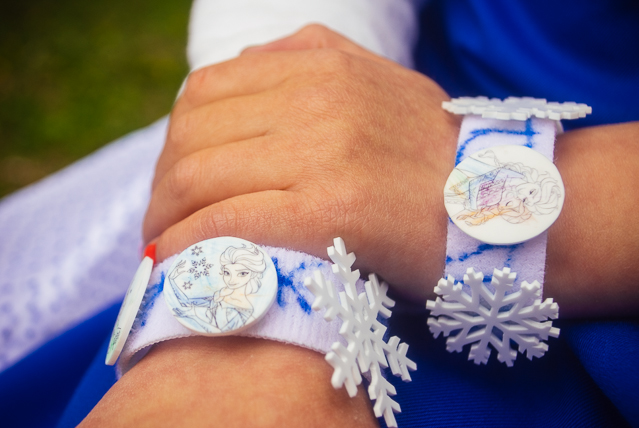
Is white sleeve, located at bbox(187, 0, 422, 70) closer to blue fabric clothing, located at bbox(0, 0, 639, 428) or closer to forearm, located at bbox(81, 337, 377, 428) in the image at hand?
blue fabric clothing, located at bbox(0, 0, 639, 428)

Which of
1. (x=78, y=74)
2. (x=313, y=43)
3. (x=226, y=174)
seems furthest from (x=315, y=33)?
(x=78, y=74)

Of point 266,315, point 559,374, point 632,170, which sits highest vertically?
point 632,170

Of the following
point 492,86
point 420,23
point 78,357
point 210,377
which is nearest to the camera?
point 210,377

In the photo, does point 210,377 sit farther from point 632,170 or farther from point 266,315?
point 632,170

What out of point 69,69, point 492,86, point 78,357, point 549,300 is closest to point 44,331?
point 78,357

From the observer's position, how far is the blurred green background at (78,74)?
3156 millimetres

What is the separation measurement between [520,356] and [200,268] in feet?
2.20

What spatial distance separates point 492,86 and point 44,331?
4.87 feet

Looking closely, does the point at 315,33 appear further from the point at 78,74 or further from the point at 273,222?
the point at 78,74

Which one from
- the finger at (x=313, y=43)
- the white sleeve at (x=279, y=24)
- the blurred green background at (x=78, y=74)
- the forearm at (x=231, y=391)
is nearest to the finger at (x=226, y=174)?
the forearm at (x=231, y=391)

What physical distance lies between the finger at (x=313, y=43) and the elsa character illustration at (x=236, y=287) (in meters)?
0.64

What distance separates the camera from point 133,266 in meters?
1.51

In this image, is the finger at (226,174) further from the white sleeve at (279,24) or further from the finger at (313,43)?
the white sleeve at (279,24)

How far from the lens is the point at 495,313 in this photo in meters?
0.83
